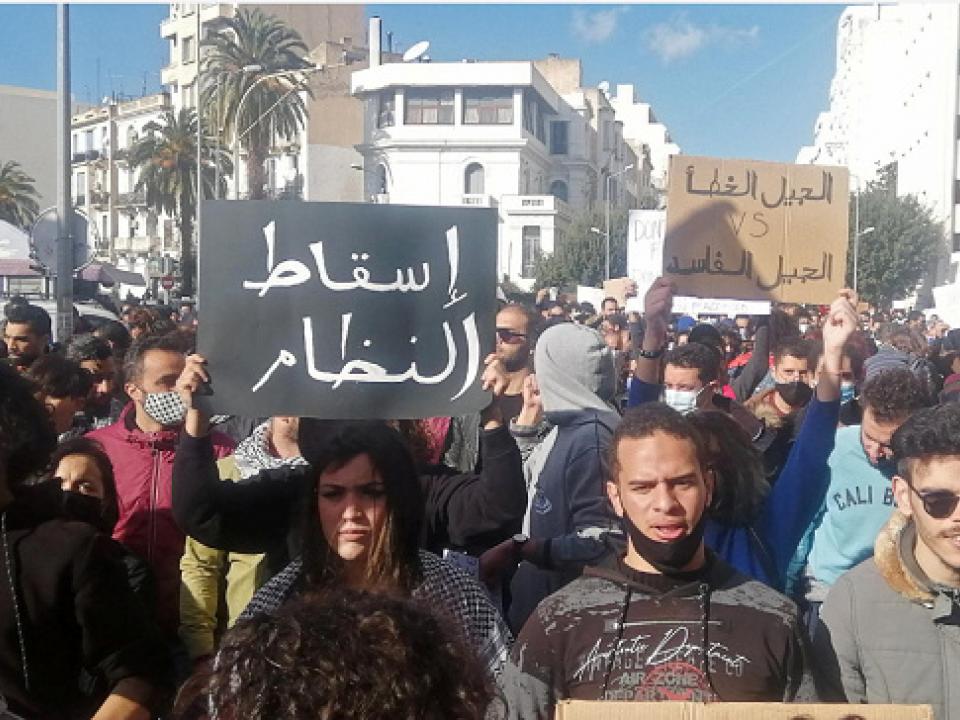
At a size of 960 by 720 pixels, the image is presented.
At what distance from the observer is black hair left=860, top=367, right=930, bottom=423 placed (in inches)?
163

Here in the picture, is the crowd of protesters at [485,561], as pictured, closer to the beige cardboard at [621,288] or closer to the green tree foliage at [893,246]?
the beige cardboard at [621,288]

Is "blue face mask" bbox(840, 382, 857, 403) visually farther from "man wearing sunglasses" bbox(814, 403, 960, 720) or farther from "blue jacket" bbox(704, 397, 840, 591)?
"man wearing sunglasses" bbox(814, 403, 960, 720)

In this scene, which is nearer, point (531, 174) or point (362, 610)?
point (362, 610)

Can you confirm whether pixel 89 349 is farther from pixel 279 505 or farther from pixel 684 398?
pixel 279 505

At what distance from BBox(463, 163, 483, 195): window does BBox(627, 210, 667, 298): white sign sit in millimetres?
51985

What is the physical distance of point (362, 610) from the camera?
1.68 meters

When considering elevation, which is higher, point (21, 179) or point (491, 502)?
point (21, 179)

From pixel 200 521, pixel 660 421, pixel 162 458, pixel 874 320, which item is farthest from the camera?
pixel 874 320

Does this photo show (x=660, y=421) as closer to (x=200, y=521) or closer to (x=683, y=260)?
(x=200, y=521)

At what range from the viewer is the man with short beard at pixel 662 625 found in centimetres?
258

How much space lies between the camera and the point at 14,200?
48844mm

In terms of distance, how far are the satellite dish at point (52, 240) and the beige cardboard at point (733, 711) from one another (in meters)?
10.5

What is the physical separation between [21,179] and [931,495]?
52.4 meters

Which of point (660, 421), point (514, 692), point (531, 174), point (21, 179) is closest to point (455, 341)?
point (660, 421)
